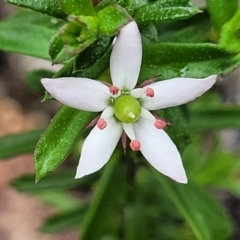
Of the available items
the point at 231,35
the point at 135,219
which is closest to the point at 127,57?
the point at 231,35

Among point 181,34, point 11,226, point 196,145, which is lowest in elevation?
point 11,226

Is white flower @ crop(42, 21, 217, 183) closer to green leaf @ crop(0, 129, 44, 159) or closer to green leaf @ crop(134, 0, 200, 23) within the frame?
green leaf @ crop(134, 0, 200, 23)

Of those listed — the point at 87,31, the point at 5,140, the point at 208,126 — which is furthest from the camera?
the point at 208,126

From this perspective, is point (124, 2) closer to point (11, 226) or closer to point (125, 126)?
point (125, 126)

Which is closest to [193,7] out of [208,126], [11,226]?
[208,126]

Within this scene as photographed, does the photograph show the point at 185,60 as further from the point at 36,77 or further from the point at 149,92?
the point at 36,77

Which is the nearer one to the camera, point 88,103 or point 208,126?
point 88,103

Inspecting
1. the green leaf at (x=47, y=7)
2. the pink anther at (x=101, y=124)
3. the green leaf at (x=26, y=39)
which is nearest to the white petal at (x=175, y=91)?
the pink anther at (x=101, y=124)
